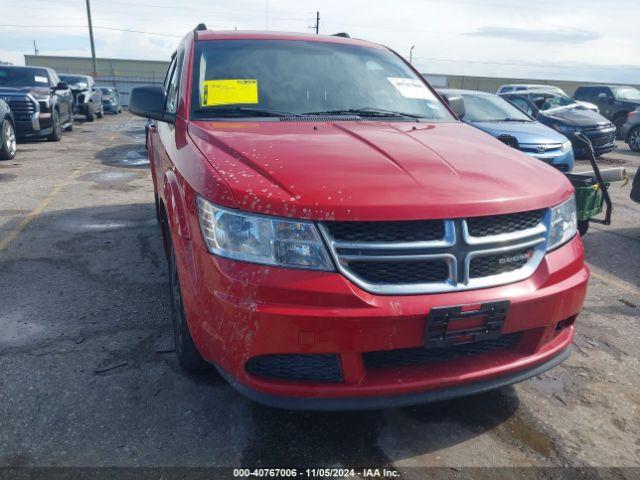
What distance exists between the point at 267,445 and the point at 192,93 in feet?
6.42

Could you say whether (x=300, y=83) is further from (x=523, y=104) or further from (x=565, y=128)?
(x=523, y=104)

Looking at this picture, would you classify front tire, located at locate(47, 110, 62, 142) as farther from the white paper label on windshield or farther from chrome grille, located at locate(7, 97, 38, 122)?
the white paper label on windshield

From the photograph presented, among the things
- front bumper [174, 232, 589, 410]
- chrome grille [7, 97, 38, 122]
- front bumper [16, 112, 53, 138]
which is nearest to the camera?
front bumper [174, 232, 589, 410]

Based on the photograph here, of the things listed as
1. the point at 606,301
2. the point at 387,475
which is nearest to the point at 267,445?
the point at 387,475

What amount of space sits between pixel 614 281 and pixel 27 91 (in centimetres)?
1224

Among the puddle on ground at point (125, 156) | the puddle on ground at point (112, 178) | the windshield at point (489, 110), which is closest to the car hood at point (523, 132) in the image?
the windshield at point (489, 110)

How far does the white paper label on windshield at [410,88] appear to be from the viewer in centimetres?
349

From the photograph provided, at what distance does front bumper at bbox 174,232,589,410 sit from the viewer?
6.14 ft

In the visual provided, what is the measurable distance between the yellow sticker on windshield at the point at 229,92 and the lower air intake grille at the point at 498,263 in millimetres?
1678

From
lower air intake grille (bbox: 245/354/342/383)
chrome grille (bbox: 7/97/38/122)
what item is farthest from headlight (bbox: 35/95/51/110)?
lower air intake grille (bbox: 245/354/342/383)

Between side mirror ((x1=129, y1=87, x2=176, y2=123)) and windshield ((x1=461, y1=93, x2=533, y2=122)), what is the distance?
20.6ft

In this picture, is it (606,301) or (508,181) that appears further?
(606,301)

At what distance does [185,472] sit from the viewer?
2080mm

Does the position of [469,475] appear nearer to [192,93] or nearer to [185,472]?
[185,472]
